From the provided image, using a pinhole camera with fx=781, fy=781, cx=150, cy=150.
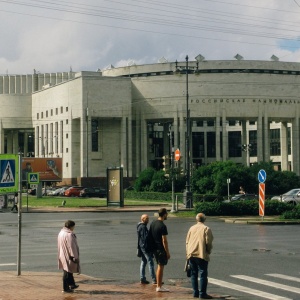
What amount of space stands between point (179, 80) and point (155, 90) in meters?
4.42

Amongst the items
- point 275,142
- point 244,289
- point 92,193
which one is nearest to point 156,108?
point 92,193

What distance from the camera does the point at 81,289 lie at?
1652 centimetres

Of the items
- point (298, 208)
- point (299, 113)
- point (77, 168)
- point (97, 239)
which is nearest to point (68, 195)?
point (77, 168)

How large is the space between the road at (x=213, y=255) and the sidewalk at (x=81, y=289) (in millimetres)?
847

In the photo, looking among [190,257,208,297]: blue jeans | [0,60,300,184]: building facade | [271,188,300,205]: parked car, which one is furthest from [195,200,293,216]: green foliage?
[0,60,300,184]: building facade

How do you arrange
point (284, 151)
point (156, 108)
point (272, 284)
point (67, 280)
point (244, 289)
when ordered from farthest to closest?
point (284, 151), point (156, 108), point (272, 284), point (244, 289), point (67, 280)

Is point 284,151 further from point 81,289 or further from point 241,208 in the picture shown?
point 81,289

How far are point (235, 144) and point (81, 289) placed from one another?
119527 millimetres

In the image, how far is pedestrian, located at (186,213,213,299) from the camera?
15253mm

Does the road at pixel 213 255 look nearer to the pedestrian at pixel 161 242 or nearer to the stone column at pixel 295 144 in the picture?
the pedestrian at pixel 161 242

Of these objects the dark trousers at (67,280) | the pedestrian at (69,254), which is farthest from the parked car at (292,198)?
the dark trousers at (67,280)

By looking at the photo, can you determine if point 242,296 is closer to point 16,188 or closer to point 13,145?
point 16,188

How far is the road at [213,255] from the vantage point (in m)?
17.6

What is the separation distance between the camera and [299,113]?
11712 cm
